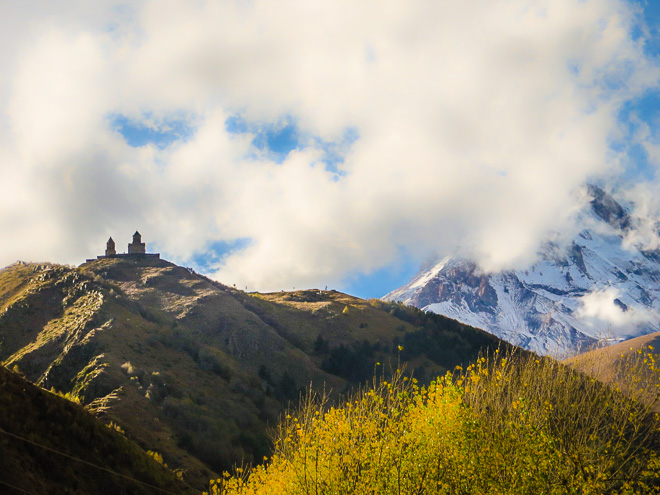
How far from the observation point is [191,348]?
95750mm

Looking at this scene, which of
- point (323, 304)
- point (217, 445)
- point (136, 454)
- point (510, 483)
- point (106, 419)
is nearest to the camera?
point (510, 483)

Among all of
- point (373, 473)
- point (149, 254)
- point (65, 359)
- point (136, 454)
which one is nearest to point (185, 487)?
point (136, 454)

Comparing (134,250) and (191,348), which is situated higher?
(134,250)

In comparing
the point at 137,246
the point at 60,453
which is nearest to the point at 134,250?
the point at 137,246

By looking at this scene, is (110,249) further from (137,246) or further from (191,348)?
(191,348)

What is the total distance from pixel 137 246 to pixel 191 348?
2778 inches

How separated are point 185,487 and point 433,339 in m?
95.6

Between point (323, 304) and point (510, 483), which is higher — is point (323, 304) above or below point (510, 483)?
above

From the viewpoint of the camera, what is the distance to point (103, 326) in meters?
88.0

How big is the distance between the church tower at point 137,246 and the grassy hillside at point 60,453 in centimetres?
11980

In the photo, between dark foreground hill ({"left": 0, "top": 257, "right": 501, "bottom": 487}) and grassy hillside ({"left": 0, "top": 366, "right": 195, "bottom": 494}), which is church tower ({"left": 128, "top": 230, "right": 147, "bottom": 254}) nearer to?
dark foreground hill ({"left": 0, "top": 257, "right": 501, "bottom": 487})

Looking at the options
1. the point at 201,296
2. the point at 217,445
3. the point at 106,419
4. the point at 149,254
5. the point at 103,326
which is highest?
the point at 149,254

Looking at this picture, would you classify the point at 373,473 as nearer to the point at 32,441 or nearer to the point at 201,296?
the point at 32,441

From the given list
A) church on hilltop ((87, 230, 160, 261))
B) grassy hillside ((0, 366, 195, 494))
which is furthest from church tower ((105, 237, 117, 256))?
grassy hillside ((0, 366, 195, 494))
